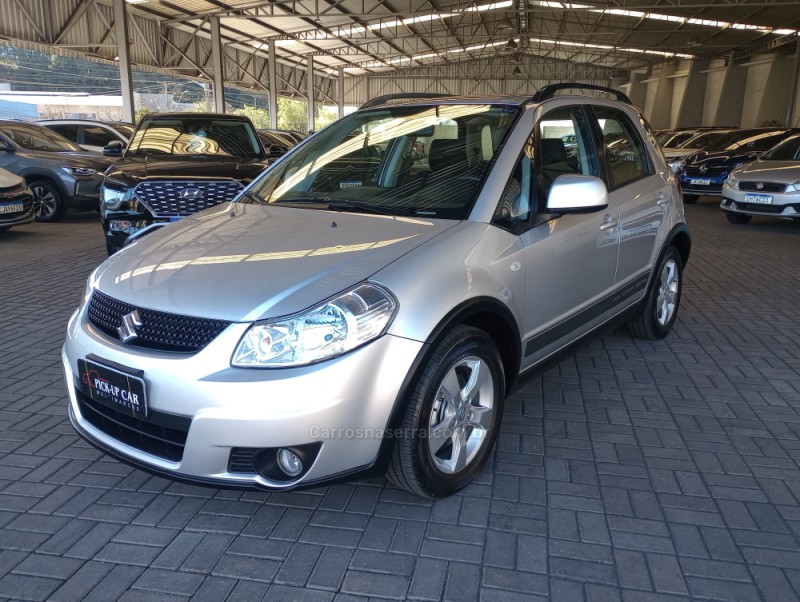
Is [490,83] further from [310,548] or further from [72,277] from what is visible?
[310,548]

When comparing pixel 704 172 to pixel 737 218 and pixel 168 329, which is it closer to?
pixel 737 218

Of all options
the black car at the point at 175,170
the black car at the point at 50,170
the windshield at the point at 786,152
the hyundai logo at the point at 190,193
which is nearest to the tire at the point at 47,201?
the black car at the point at 50,170

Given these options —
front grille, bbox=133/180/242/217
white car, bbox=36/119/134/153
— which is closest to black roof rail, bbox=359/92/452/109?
front grille, bbox=133/180/242/217

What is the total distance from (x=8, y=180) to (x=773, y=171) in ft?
36.9

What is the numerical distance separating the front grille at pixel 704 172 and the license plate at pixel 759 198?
126 inches

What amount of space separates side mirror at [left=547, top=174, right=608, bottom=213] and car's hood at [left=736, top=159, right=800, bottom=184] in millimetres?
8615

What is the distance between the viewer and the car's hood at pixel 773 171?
10016 mm

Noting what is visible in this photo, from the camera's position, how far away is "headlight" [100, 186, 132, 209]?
6.46 meters

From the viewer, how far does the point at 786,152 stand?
36.4ft

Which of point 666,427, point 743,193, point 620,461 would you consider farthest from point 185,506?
point 743,193

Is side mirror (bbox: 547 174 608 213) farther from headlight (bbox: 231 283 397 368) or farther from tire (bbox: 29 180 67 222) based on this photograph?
tire (bbox: 29 180 67 222)

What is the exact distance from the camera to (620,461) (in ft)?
10.4

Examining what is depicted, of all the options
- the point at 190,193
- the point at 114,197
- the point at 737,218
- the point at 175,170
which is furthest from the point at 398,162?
the point at 737,218

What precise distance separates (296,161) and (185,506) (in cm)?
208
